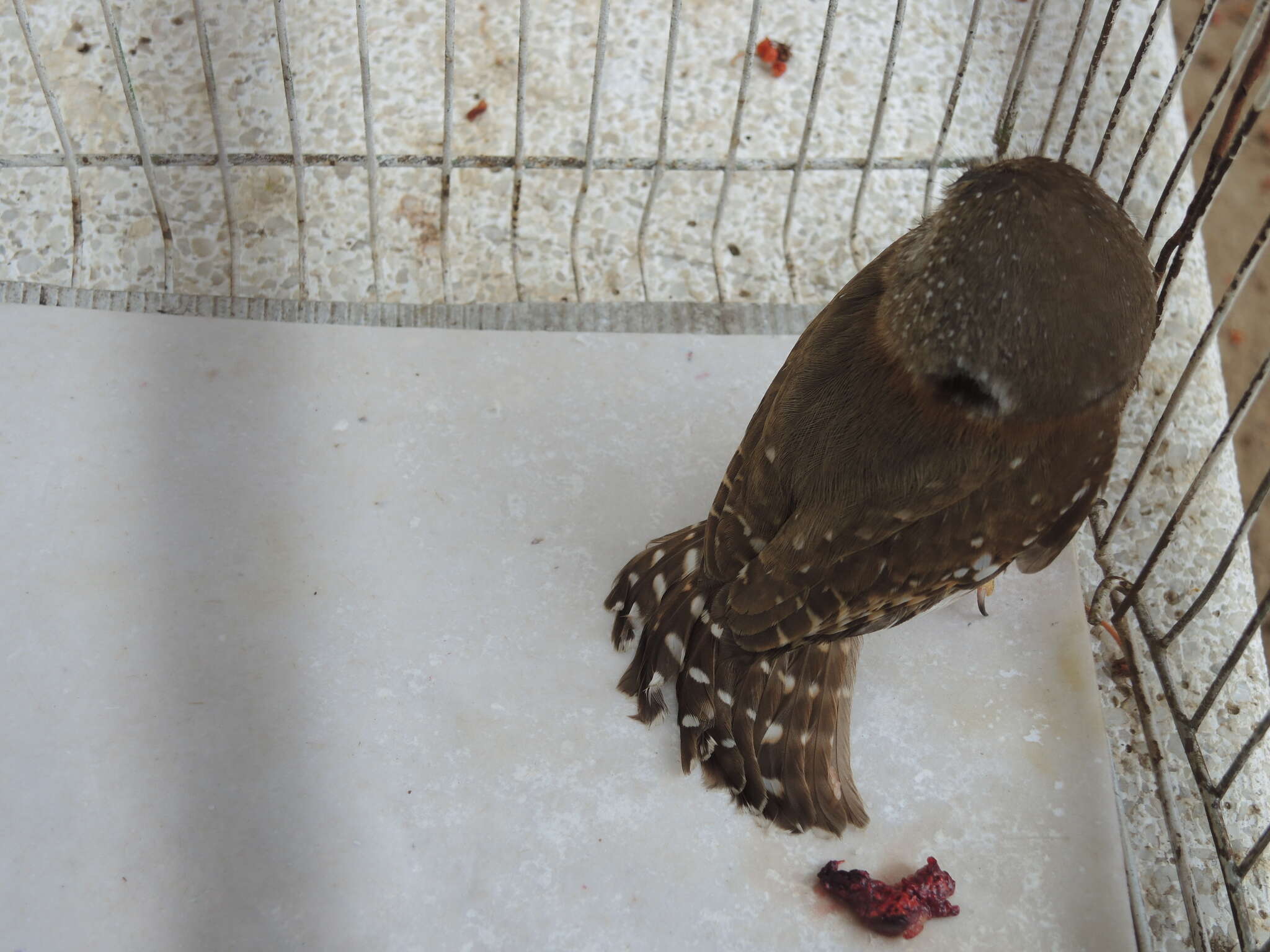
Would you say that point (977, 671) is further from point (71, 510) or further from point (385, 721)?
point (71, 510)

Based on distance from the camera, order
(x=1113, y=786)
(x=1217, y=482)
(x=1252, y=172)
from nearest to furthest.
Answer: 1. (x=1113, y=786)
2. (x=1217, y=482)
3. (x=1252, y=172)

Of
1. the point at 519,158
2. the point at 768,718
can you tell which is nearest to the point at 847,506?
the point at 768,718

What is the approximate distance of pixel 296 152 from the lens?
215 cm

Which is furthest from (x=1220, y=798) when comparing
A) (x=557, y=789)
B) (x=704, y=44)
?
(x=704, y=44)

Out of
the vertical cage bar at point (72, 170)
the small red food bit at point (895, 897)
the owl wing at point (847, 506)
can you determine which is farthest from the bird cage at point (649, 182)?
the owl wing at point (847, 506)

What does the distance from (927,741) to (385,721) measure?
855 millimetres

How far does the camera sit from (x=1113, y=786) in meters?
1.82

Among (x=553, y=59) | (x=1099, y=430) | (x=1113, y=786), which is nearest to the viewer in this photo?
(x=1099, y=430)

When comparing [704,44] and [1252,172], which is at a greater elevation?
[704,44]

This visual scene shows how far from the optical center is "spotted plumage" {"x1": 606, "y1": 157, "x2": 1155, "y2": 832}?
138 cm

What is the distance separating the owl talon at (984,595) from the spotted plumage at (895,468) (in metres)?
0.23

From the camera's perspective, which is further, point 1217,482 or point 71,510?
point 1217,482

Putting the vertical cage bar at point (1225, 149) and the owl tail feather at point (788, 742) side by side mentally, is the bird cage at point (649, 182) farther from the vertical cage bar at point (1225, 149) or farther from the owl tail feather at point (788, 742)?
the owl tail feather at point (788, 742)

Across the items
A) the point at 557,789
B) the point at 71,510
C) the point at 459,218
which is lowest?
the point at 557,789
